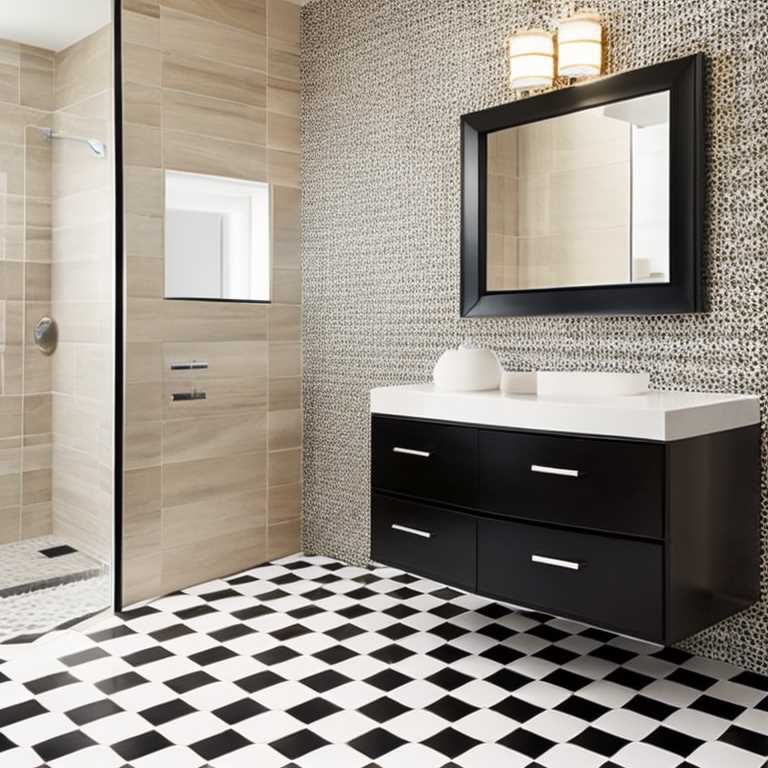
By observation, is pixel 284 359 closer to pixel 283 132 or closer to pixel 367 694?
pixel 283 132

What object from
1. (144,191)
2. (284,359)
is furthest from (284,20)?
(284,359)

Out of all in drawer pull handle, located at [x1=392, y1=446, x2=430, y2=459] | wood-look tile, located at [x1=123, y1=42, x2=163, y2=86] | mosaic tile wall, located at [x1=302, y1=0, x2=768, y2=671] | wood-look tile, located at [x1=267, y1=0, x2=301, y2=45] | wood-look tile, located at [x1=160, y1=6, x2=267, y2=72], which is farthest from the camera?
wood-look tile, located at [x1=267, y1=0, x2=301, y2=45]

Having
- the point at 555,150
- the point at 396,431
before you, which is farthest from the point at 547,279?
the point at 396,431

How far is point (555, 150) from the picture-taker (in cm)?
273

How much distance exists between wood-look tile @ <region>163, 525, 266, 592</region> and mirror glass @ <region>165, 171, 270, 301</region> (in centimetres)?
99

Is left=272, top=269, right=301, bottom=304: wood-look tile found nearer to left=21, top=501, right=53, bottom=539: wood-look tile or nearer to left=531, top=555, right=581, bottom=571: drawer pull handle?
left=21, top=501, right=53, bottom=539: wood-look tile

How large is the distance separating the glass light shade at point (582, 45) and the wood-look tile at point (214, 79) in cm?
141

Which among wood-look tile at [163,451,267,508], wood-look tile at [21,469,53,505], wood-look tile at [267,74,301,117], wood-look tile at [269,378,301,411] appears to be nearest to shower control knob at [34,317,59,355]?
wood-look tile at [21,469,53,505]

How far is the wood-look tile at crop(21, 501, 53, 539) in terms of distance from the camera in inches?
108

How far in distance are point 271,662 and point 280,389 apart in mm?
1381

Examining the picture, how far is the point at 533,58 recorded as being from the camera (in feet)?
8.73

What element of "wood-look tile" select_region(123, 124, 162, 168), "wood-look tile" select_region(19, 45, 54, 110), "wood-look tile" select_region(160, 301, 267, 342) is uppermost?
"wood-look tile" select_region(19, 45, 54, 110)

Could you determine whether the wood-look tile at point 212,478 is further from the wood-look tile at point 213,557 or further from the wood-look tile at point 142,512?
the wood-look tile at point 213,557

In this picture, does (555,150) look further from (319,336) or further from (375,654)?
(375,654)
